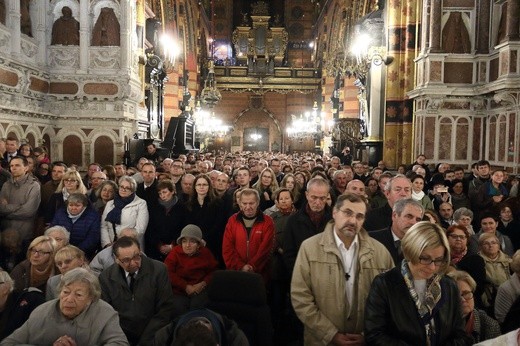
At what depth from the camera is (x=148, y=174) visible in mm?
6836

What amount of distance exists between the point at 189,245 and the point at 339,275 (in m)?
1.79

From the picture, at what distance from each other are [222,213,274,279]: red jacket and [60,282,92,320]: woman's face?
191 centimetres

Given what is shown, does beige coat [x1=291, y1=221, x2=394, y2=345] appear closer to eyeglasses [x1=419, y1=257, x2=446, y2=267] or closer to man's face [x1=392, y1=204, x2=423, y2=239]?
man's face [x1=392, y1=204, x2=423, y2=239]

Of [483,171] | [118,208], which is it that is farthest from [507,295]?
[483,171]

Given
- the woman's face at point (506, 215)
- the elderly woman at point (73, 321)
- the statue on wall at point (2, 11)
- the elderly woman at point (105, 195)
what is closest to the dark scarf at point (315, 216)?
the elderly woman at point (73, 321)

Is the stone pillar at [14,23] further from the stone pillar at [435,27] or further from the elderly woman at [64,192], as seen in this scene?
the stone pillar at [435,27]

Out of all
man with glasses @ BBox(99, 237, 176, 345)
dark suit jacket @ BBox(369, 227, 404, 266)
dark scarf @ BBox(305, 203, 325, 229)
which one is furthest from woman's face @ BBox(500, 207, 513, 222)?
man with glasses @ BBox(99, 237, 176, 345)

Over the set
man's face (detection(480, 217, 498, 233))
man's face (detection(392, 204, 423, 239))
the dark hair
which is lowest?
man's face (detection(480, 217, 498, 233))

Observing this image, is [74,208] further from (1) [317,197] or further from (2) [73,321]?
(1) [317,197]

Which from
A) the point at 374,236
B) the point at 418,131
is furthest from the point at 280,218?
the point at 418,131

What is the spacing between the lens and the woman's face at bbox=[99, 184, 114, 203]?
595cm

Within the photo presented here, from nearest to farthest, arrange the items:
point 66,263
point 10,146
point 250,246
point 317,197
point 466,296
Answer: point 466,296 → point 66,263 → point 317,197 → point 250,246 → point 10,146

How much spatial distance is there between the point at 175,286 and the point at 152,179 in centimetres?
249

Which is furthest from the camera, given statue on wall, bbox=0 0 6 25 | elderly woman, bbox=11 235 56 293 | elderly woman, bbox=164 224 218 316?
statue on wall, bbox=0 0 6 25
